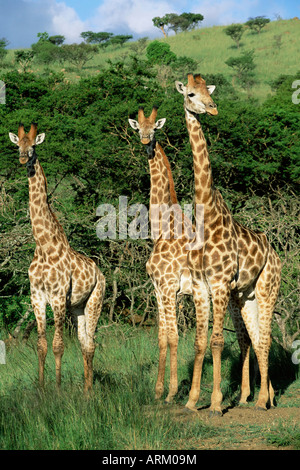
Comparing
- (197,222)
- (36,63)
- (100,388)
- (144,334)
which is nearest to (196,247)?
(197,222)

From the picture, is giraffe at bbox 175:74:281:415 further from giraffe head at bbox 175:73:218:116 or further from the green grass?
the green grass

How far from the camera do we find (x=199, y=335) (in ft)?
23.4

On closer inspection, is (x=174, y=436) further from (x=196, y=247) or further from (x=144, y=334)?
(x=144, y=334)

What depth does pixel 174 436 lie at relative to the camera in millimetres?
6164

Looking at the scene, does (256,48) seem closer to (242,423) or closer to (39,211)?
(39,211)

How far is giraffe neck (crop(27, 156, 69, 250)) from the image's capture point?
793 cm

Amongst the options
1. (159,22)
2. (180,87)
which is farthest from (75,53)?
(180,87)

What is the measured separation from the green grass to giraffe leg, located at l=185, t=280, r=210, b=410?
0.28m

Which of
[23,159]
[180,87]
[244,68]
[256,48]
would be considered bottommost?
[23,159]

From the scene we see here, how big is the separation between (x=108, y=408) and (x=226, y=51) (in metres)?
60.6

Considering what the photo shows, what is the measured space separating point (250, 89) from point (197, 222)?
4244 centimetres

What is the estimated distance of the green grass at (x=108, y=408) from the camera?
589 cm

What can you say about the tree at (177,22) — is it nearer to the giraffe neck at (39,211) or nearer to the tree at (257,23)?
the tree at (257,23)

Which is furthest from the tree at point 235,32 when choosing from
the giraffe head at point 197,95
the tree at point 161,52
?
the giraffe head at point 197,95
